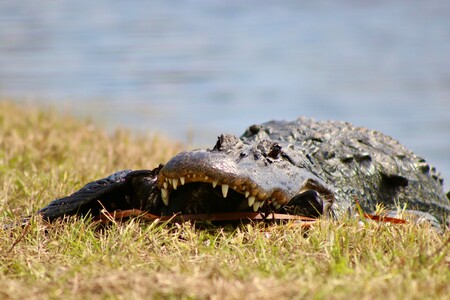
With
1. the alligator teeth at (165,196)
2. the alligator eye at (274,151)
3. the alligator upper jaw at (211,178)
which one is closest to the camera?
the alligator upper jaw at (211,178)

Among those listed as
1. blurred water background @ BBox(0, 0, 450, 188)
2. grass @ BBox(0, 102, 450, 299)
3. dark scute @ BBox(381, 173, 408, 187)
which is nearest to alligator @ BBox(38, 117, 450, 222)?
dark scute @ BBox(381, 173, 408, 187)

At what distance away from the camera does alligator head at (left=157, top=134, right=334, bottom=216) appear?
4.17m

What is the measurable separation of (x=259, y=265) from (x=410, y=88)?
34.8 ft

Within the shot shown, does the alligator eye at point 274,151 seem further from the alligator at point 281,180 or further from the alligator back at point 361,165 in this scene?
the alligator back at point 361,165

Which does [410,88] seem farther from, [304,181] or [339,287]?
[339,287]

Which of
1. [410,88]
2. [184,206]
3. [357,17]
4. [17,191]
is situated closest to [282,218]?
[184,206]

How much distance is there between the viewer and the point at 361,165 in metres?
5.87

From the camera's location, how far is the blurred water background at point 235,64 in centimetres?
1200

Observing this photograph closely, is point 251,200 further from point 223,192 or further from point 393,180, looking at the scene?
point 393,180

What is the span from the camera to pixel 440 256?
3.55 metres

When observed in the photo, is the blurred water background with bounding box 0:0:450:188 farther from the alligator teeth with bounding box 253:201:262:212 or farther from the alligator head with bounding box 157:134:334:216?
the alligator teeth with bounding box 253:201:262:212

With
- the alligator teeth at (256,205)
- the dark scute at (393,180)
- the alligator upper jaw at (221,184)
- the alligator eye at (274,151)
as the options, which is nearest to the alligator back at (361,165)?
the dark scute at (393,180)

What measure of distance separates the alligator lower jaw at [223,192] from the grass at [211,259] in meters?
0.14

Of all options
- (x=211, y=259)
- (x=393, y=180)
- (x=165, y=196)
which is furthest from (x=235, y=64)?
(x=211, y=259)
